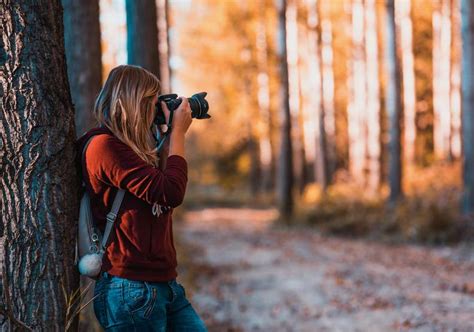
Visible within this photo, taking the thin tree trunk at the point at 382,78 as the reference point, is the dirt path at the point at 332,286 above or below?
below

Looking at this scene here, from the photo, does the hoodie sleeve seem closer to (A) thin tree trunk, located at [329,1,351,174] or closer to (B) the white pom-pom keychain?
(B) the white pom-pom keychain

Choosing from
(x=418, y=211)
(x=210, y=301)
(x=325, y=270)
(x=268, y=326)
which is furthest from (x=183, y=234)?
(x=268, y=326)

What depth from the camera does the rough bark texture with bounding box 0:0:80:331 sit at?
10.2 feet

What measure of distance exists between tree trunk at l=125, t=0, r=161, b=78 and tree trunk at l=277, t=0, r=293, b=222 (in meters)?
10.8

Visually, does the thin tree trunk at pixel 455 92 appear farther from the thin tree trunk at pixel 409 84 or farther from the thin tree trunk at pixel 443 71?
the thin tree trunk at pixel 409 84

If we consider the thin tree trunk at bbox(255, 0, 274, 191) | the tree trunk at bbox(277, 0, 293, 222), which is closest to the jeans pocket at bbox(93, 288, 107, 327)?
the tree trunk at bbox(277, 0, 293, 222)

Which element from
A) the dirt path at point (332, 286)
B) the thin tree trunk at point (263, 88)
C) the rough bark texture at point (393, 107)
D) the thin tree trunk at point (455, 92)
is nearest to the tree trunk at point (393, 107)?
the rough bark texture at point (393, 107)

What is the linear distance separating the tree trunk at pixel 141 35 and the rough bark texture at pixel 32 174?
4.36 meters

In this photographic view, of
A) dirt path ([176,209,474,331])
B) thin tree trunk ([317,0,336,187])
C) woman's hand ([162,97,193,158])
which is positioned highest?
thin tree trunk ([317,0,336,187])

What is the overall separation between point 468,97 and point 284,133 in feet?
19.3

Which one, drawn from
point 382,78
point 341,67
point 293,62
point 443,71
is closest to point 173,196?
point 293,62

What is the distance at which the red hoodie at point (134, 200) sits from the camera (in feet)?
9.77

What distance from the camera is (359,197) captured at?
57.7ft

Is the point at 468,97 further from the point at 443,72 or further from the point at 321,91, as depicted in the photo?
the point at 443,72
